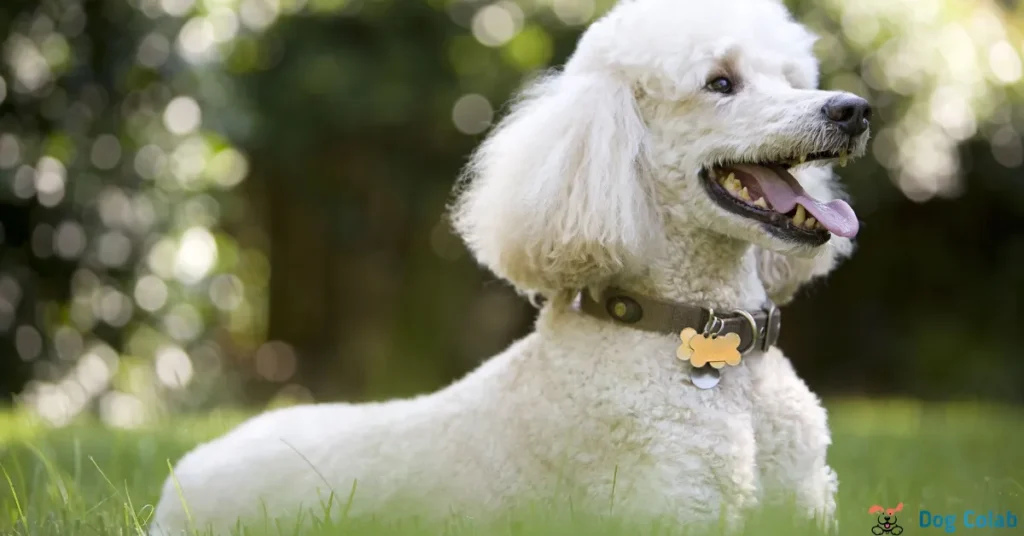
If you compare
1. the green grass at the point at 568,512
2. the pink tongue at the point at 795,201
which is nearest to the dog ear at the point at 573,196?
the pink tongue at the point at 795,201

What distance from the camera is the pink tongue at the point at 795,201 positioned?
8.33 feet

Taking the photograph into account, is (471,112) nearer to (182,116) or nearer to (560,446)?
(182,116)

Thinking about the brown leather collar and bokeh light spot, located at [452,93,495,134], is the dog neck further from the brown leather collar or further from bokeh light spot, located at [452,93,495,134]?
bokeh light spot, located at [452,93,495,134]

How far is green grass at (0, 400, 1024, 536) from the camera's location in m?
2.28

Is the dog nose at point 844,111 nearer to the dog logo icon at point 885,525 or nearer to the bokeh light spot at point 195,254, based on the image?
the dog logo icon at point 885,525

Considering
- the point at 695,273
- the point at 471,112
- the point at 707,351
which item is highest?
the point at 471,112

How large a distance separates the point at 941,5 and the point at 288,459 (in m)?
6.17

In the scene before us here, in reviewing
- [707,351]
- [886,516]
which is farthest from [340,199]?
[886,516]

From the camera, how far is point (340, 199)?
9461 millimetres

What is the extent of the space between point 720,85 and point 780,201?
1.05ft

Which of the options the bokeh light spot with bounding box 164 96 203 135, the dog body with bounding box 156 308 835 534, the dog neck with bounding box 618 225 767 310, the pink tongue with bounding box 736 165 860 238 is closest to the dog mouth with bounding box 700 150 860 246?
the pink tongue with bounding box 736 165 860 238

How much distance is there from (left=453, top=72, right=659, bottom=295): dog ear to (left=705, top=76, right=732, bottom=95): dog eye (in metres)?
0.19

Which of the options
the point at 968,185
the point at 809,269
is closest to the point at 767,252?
the point at 809,269

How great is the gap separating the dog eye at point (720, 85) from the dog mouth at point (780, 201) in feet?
0.60
